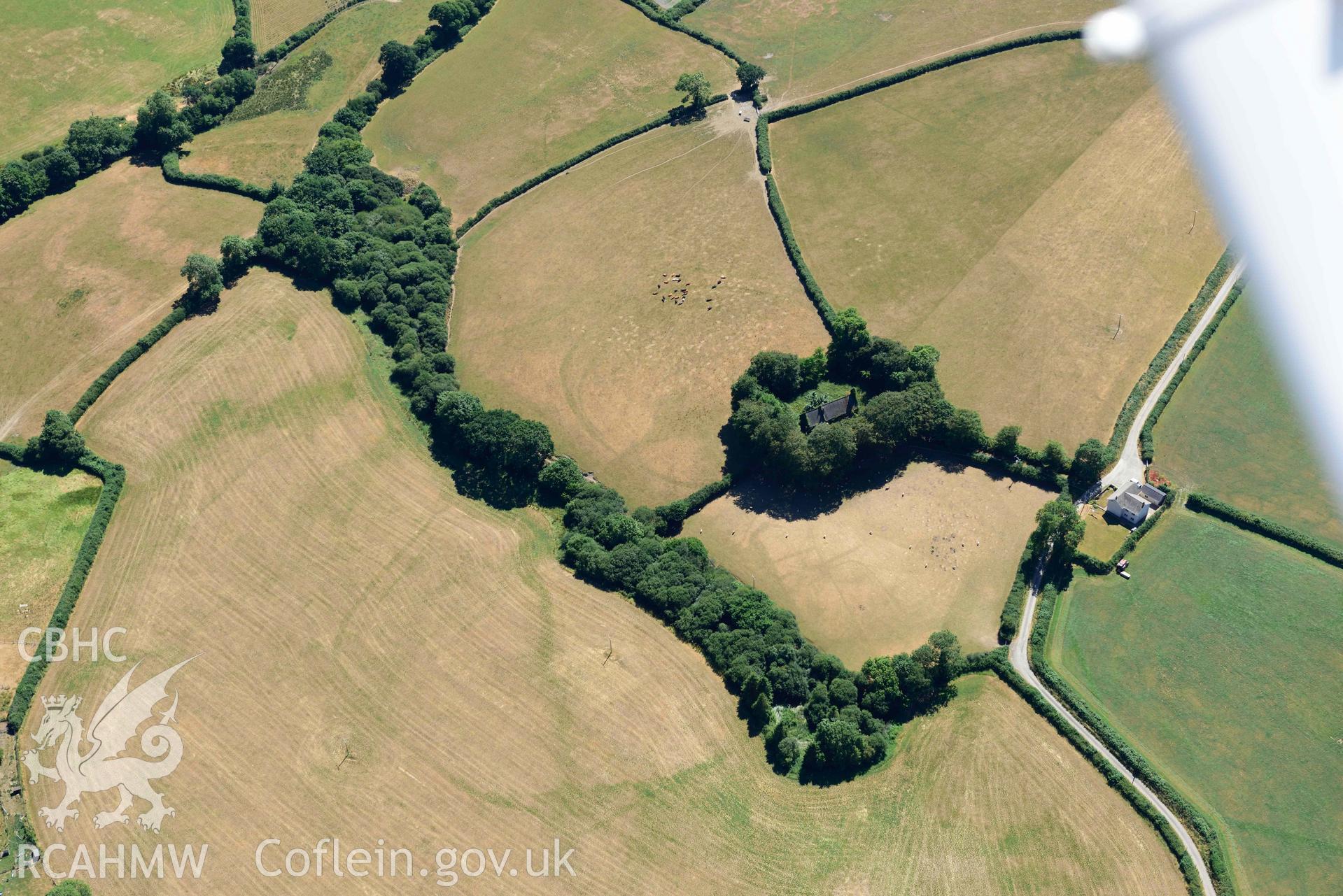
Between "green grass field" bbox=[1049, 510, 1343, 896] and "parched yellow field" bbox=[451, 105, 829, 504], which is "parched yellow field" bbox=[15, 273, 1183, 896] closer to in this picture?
"green grass field" bbox=[1049, 510, 1343, 896]

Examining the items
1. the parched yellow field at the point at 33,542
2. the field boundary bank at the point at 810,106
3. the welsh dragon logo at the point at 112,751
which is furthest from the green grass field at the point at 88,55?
the welsh dragon logo at the point at 112,751

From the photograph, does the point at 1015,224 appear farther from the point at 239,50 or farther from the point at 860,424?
the point at 239,50

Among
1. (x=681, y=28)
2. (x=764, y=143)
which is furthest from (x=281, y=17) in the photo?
(x=764, y=143)

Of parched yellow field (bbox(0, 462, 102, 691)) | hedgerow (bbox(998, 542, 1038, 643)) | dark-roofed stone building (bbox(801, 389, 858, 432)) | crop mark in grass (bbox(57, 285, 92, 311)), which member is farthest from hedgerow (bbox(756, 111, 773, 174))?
parched yellow field (bbox(0, 462, 102, 691))

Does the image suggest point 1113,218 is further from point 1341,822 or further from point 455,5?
point 455,5

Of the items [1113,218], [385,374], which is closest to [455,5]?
[385,374]

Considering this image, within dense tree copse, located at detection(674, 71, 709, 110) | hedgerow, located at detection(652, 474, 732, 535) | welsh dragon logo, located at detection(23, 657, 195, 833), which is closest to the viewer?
welsh dragon logo, located at detection(23, 657, 195, 833)
